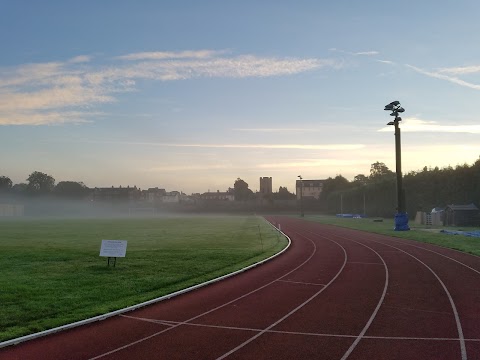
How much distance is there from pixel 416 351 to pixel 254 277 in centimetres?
835

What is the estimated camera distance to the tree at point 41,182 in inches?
6550

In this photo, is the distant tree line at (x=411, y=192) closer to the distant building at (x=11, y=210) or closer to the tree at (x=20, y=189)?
the distant building at (x=11, y=210)

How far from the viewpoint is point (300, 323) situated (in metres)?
10.0

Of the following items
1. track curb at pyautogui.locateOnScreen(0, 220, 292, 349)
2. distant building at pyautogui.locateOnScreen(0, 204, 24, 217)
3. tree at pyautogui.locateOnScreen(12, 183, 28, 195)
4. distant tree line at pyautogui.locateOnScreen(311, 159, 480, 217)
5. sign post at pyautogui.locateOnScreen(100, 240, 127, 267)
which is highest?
tree at pyautogui.locateOnScreen(12, 183, 28, 195)

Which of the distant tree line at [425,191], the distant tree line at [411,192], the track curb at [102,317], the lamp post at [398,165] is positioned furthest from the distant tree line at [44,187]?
the track curb at [102,317]

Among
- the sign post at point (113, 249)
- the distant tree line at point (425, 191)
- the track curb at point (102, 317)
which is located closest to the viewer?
the track curb at point (102, 317)

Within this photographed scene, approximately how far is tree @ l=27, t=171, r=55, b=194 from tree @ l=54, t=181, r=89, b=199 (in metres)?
2.60

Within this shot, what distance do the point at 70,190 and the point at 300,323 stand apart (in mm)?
175451

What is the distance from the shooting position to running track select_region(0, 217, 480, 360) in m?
8.20

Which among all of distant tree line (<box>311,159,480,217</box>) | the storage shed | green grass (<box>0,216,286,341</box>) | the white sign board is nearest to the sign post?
the white sign board

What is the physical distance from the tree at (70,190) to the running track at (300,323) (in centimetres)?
16653

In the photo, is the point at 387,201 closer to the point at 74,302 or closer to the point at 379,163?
the point at 74,302

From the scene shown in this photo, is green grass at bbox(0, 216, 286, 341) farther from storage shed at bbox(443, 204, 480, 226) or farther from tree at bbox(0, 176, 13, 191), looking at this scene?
tree at bbox(0, 176, 13, 191)

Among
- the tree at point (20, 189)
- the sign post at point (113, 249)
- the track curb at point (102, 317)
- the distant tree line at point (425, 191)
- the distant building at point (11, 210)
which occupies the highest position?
the tree at point (20, 189)
